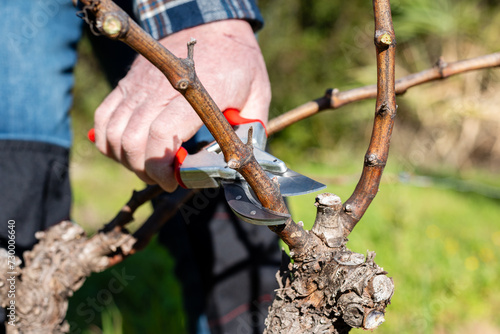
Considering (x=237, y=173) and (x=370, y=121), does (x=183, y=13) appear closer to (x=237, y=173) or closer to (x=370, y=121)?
(x=237, y=173)

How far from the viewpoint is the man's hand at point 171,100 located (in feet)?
3.30

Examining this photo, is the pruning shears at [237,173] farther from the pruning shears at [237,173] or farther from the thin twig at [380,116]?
the thin twig at [380,116]

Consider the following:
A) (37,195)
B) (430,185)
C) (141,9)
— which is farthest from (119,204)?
(141,9)

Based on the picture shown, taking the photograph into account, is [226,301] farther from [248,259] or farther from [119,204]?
[119,204]

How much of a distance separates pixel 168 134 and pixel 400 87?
69cm

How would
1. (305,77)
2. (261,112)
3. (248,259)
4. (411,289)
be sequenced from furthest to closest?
(305,77), (411,289), (248,259), (261,112)

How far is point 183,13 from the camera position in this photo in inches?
45.9

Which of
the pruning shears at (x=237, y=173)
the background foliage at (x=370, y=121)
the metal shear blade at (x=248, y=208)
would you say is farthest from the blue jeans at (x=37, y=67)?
the background foliage at (x=370, y=121)

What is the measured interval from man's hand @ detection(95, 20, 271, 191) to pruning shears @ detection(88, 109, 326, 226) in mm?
38

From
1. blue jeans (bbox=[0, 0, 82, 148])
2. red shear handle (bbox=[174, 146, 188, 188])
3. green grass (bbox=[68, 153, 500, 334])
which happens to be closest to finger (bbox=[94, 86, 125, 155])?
red shear handle (bbox=[174, 146, 188, 188])

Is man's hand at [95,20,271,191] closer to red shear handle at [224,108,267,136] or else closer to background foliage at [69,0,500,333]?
red shear handle at [224,108,267,136]

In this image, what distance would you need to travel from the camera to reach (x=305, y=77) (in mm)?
7035

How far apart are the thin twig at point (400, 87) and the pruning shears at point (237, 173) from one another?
0.33m

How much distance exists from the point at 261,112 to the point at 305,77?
6.06m
